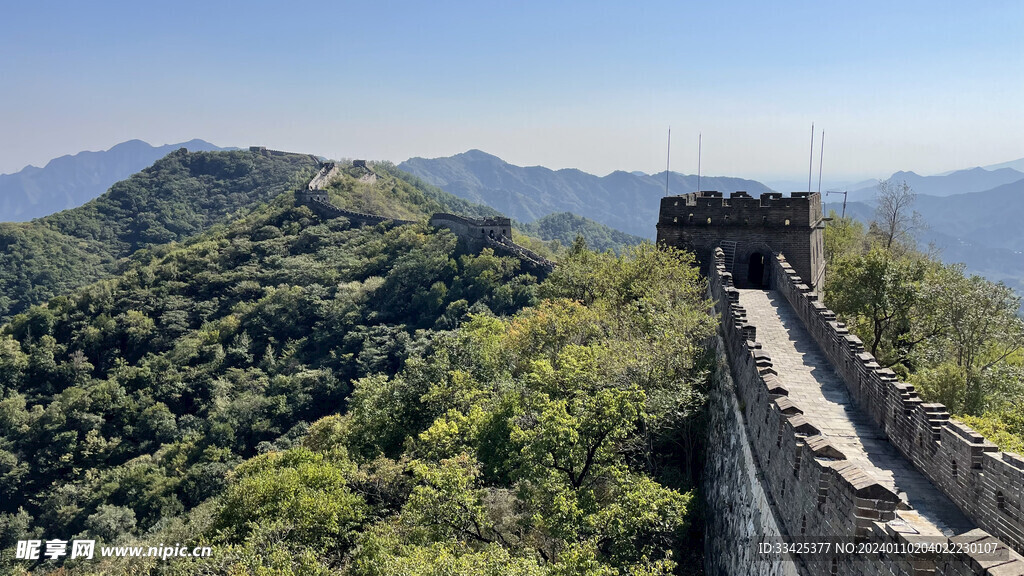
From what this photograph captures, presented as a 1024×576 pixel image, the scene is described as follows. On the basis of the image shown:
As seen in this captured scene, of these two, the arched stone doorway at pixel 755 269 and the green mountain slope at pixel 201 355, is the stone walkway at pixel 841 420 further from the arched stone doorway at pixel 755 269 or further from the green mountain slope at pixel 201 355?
the green mountain slope at pixel 201 355

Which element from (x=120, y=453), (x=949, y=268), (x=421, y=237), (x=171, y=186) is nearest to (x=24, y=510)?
(x=120, y=453)

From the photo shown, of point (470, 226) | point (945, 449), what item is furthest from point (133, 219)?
point (945, 449)

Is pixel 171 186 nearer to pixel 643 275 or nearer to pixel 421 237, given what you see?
pixel 421 237

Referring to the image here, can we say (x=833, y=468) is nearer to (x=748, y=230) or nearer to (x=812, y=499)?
(x=812, y=499)

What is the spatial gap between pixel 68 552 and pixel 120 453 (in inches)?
710

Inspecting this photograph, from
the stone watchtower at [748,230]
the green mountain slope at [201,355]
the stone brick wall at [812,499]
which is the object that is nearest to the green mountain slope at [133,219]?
the green mountain slope at [201,355]

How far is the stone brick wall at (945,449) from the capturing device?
7.43 metres

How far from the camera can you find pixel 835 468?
26.2 ft

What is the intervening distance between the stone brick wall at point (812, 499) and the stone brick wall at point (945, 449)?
20 centimetres

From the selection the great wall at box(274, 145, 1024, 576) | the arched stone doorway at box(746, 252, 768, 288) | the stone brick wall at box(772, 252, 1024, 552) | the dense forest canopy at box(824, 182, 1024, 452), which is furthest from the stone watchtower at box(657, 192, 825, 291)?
the stone brick wall at box(772, 252, 1024, 552)

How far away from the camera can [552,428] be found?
16.0 m

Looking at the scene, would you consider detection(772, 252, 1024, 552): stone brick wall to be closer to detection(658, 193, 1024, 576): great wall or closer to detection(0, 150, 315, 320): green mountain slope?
detection(658, 193, 1024, 576): great wall

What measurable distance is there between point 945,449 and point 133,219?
179 metres

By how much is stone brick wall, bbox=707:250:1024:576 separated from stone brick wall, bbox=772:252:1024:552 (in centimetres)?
20
